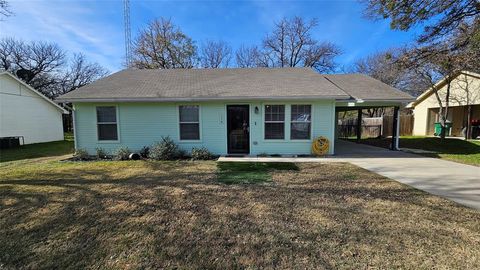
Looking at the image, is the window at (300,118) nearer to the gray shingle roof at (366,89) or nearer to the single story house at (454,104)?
the gray shingle roof at (366,89)

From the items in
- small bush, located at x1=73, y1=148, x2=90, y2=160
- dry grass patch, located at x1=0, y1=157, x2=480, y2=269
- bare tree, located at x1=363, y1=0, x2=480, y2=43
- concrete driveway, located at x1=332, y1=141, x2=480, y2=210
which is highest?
bare tree, located at x1=363, y1=0, x2=480, y2=43

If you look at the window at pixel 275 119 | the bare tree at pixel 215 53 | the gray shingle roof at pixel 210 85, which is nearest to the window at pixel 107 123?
the gray shingle roof at pixel 210 85

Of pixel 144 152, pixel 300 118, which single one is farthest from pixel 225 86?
Result: pixel 144 152

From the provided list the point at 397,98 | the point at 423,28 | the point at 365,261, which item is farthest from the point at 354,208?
the point at 423,28

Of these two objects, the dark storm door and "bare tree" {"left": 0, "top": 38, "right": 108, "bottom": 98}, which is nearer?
the dark storm door

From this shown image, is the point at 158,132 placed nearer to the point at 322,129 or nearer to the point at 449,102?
the point at 322,129

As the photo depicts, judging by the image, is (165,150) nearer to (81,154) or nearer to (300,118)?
(81,154)

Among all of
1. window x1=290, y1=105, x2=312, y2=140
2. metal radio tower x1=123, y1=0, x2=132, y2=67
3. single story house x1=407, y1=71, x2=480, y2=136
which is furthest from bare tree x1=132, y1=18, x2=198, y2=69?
single story house x1=407, y1=71, x2=480, y2=136

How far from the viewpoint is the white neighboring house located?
14.0m

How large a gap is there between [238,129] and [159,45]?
1790 cm

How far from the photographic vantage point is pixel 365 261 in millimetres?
2484

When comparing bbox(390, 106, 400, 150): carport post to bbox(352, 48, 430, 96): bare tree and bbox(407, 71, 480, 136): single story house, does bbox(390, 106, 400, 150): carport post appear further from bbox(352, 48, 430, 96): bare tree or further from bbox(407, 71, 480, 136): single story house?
bbox(352, 48, 430, 96): bare tree

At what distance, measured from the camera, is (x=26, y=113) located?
50.5ft

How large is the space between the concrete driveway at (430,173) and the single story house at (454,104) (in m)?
10.5
